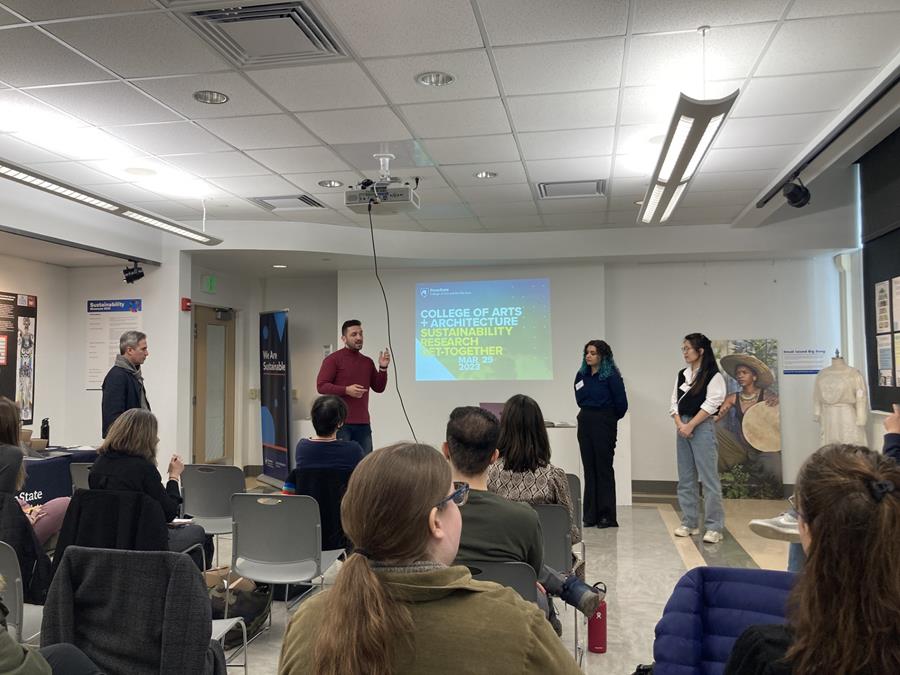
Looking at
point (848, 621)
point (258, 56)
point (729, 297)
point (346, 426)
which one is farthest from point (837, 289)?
point (848, 621)

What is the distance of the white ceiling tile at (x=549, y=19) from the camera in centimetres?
267

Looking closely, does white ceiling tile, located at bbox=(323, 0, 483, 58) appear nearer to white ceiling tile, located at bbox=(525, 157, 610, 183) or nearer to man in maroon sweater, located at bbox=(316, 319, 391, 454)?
white ceiling tile, located at bbox=(525, 157, 610, 183)

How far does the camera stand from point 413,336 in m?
7.57

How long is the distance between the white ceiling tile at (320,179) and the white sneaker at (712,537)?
3.80 metres

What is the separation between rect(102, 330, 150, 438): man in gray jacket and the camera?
4.64 m

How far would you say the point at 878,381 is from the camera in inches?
190

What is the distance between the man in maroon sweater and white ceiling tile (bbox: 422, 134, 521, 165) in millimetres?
1556

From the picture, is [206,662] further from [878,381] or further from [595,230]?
[595,230]

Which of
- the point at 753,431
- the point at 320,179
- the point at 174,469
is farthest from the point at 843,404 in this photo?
the point at 174,469

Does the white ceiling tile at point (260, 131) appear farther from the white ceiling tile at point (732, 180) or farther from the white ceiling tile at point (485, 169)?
the white ceiling tile at point (732, 180)

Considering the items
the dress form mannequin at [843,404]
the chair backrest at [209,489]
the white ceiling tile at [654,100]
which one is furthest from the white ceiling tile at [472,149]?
the dress form mannequin at [843,404]

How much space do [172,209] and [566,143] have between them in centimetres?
381

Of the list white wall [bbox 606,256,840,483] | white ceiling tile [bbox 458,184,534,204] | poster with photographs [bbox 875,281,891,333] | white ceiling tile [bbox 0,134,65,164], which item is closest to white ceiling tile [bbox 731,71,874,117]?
poster with photographs [bbox 875,281,891,333]

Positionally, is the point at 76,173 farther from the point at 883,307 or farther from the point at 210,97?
the point at 883,307
